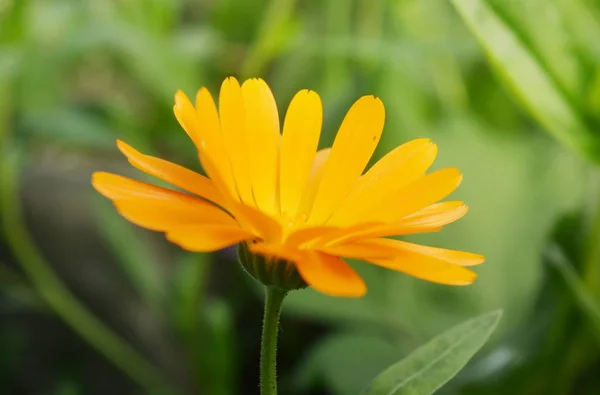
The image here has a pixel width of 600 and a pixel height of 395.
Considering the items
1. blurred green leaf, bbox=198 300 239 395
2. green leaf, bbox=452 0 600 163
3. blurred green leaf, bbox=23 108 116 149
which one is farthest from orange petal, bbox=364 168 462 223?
blurred green leaf, bbox=23 108 116 149

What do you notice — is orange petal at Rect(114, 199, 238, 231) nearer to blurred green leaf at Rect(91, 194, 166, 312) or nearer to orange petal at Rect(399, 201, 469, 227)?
orange petal at Rect(399, 201, 469, 227)

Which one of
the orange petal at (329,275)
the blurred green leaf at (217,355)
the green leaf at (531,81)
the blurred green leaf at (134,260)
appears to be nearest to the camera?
the orange petal at (329,275)

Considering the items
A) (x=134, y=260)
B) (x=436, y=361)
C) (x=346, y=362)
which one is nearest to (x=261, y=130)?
(x=436, y=361)

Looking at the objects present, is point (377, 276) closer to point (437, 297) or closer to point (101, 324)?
point (437, 297)

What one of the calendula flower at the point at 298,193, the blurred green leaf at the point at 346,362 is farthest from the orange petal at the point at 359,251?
the blurred green leaf at the point at 346,362

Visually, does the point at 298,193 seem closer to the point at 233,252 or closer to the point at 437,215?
the point at 437,215

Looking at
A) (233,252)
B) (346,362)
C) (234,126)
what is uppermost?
(234,126)

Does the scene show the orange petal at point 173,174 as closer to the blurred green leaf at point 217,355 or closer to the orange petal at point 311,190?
the orange petal at point 311,190
